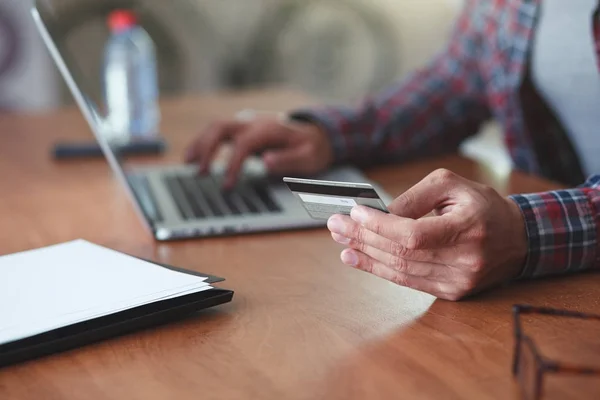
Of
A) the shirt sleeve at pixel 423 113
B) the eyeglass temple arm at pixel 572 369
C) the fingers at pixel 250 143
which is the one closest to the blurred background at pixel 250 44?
the shirt sleeve at pixel 423 113

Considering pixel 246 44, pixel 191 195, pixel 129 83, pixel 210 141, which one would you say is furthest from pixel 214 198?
pixel 246 44

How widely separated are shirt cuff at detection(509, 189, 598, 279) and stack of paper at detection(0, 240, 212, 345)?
35 cm

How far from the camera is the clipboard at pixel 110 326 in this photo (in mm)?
732

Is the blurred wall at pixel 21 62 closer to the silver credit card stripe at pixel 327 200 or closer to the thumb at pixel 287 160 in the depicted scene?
A: the thumb at pixel 287 160

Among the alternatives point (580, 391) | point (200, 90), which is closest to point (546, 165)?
point (580, 391)

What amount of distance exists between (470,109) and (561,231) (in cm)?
68

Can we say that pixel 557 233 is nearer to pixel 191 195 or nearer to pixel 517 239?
pixel 517 239

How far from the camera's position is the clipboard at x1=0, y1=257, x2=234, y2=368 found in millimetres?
732

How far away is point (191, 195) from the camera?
1.25 m

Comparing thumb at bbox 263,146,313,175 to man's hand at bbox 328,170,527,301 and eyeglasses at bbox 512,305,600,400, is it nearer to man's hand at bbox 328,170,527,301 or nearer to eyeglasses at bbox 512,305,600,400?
man's hand at bbox 328,170,527,301

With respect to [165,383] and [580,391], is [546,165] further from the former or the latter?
[165,383]

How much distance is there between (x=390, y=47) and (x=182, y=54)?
95 centimetres

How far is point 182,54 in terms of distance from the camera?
11.5 ft

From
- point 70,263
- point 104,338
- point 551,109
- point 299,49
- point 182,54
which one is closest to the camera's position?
point 104,338
